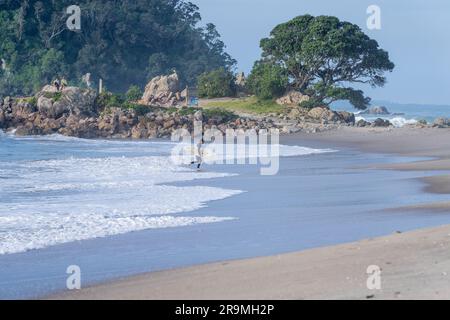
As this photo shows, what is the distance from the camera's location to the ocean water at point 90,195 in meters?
13.3

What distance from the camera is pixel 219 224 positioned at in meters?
13.9

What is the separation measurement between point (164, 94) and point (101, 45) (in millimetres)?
23175

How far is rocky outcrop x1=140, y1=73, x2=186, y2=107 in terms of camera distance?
56156 mm

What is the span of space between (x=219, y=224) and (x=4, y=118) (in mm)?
36672

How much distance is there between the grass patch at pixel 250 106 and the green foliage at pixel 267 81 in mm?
485

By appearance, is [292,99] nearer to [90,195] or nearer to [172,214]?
[90,195]

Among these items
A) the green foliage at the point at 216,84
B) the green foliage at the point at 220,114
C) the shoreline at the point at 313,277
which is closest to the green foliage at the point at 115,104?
the green foliage at the point at 220,114

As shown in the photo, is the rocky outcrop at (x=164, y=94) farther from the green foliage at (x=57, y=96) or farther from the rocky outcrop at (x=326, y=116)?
the rocky outcrop at (x=326, y=116)

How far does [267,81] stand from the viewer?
5531 centimetres

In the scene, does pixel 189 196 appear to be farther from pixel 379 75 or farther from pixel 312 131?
pixel 379 75

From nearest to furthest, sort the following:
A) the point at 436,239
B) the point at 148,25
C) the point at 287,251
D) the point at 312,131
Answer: the point at 436,239, the point at 287,251, the point at 312,131, the point at 148,25

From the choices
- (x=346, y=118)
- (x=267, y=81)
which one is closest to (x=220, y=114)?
(x=267, y=81)

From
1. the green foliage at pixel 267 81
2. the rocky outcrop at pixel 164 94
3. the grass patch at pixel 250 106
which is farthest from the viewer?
the rocky outcrop at pixel 164 94
